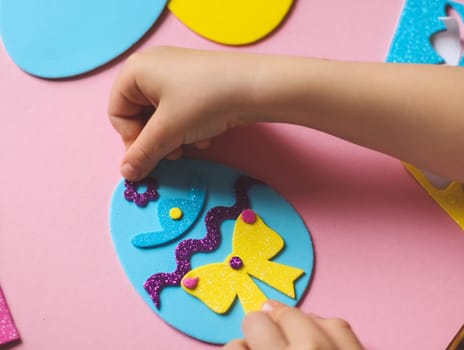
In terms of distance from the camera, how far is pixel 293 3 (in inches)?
29.2

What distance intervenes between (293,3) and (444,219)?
32 cm

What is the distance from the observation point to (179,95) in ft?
1.94

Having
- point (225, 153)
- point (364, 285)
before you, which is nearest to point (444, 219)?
point (364, 285)

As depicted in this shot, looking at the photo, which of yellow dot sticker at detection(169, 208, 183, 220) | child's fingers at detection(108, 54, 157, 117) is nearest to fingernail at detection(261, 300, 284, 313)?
yellow dot sticker at detection(169, 208, 183, 220)

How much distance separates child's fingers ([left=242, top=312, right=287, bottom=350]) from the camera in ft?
1.68

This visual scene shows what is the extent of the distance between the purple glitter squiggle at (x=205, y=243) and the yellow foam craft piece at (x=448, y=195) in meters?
0.19

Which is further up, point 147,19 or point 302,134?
point 147,19

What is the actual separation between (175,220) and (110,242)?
73 millimetres

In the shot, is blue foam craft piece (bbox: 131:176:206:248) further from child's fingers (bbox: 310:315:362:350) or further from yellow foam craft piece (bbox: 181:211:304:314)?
child's fingers (bbox: 310:315:362:350)

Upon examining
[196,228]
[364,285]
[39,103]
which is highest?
[39,103]

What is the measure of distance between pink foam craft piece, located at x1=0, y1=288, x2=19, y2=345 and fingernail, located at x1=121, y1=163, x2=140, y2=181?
7.0 inches

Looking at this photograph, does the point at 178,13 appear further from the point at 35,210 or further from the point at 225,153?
the point at 35,210

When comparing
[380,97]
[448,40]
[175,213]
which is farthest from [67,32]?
[448,40]

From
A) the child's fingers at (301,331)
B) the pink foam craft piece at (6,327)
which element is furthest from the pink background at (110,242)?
the child's fingers at (301,331)
